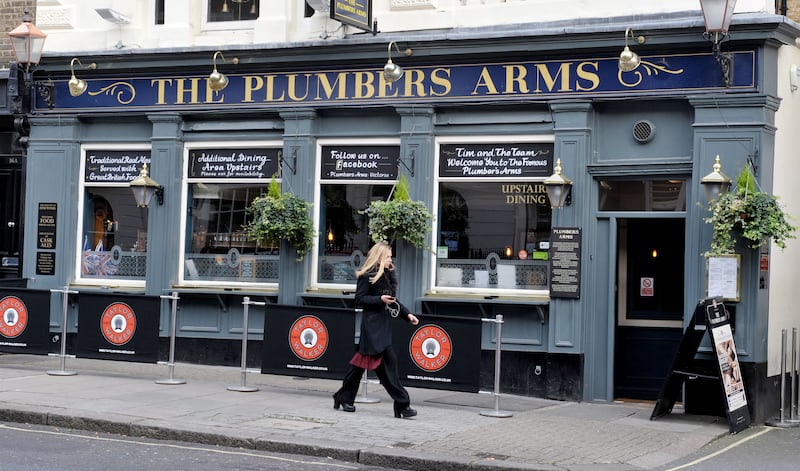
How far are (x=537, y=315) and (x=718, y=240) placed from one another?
247cm

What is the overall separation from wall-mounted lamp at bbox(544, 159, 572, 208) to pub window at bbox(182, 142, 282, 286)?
4.08m

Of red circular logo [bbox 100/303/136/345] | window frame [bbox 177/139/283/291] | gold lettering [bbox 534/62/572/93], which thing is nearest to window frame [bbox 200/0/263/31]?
window frame [bbox 177/139/283/291]

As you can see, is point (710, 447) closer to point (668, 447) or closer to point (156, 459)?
point (668, 447)

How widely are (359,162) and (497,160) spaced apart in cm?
195

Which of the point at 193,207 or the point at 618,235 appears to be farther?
the point at 193,207

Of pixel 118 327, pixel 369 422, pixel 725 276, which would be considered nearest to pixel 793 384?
Answer: pixel 725 276

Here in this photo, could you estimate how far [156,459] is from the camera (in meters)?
9.27

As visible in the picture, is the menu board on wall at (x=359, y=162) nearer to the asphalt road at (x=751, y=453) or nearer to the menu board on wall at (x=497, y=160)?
the menu board on wall at (x=497, y=160)

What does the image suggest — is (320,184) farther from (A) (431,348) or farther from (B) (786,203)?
(B) (786,203)

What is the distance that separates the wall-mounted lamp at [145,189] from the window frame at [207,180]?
0.34 metres

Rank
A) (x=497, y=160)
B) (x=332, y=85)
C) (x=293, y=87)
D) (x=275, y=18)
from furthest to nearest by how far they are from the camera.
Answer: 1. (x=275, y=18)
2. (x=293, y=87)
3. (x=332, y=85)
4. (x=497, y=160)

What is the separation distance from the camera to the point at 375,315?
11.2 meters

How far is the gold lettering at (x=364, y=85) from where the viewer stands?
14.5 m

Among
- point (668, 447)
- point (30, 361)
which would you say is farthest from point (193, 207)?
point (668, 447)
